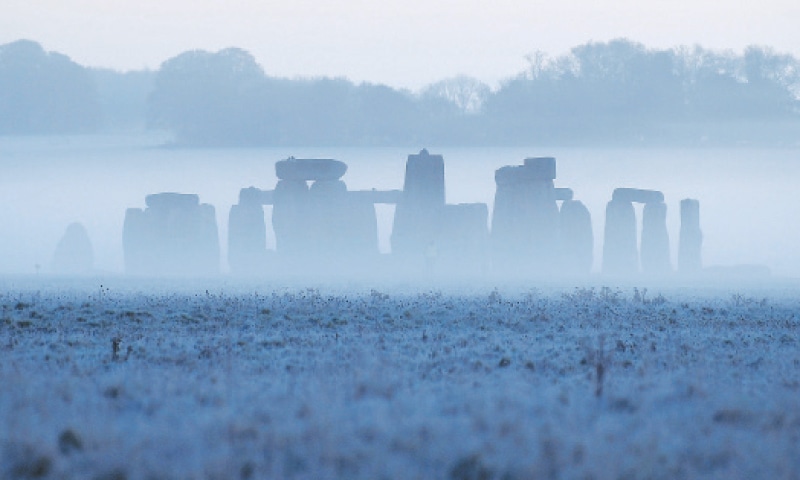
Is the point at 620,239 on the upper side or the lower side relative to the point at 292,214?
lower

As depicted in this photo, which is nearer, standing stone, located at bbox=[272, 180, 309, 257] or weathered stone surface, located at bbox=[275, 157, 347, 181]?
weathered stone surface, located at bbox=[275, 157, 347, 181]

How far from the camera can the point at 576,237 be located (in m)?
74.8

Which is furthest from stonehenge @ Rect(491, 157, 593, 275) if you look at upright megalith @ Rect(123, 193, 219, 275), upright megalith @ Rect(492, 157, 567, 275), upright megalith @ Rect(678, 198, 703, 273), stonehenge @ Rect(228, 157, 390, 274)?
upright megalith @ Rect(123, 193, 219, 275)

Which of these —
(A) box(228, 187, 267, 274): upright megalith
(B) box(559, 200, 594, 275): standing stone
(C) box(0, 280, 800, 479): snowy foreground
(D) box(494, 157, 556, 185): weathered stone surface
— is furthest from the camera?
(A) box(228, 187, 267, 274): upright megalith

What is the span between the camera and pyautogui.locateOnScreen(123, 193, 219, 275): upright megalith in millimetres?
79375

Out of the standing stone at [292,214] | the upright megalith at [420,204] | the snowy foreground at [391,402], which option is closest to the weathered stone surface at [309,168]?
the standing stone at [292,214]

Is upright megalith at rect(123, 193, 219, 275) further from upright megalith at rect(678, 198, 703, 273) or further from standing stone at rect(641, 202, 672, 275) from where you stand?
upright megalith at rect(678, 198, 703, 273)

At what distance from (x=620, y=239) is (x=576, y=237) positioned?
3276mm

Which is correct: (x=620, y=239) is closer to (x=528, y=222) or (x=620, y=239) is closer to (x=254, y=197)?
(x=528, y=222)

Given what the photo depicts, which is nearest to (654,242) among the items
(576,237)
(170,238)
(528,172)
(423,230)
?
(576,237)

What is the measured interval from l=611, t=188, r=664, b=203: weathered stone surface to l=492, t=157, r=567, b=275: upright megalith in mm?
7151

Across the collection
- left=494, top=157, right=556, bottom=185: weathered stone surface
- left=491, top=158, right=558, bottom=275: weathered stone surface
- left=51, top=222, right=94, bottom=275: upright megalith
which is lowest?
left=51, top=222, right=94, bottom=275: upright megalith

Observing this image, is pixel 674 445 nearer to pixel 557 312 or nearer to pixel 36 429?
pixel 36 429

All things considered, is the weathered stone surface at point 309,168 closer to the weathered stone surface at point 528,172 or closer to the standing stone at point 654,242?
the weathered stone surface at point 528,172
